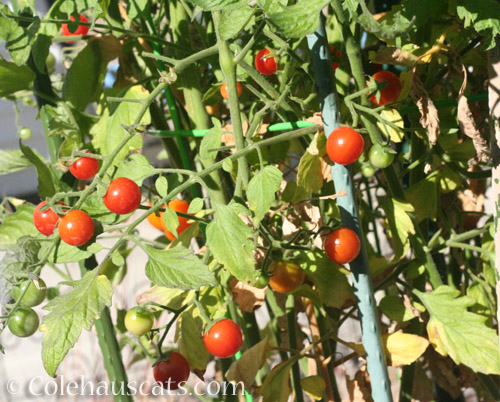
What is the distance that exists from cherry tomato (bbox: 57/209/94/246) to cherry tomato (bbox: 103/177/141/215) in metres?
0.04

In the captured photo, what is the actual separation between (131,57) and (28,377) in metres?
1.90

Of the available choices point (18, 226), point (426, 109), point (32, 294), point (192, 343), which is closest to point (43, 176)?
point (18, 226)

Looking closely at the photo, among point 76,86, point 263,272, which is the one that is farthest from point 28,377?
point 263,272

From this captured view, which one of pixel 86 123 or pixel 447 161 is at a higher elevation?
pixel 86 123

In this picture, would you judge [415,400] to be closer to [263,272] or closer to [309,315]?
[309,315]

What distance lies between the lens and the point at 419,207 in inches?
33.1

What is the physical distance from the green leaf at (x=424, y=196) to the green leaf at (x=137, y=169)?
38 centimetres

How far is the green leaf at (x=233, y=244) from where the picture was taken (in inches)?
23.4

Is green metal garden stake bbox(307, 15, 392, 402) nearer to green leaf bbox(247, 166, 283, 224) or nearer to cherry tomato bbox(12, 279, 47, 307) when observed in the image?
green leaf bbox(247, 166, 283, 224)

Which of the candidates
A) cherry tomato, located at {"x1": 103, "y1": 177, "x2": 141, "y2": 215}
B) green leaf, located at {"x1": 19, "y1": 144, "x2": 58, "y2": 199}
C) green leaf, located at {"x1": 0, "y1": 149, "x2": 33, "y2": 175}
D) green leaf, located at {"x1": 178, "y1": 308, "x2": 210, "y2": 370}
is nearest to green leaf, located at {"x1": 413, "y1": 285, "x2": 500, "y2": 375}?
green leaf, located at {"x1": 178, "y1": 308, "x2": 210, "y2": 370}

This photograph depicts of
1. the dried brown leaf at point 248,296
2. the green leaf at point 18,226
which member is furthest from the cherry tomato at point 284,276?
the green leaf at point 18,226

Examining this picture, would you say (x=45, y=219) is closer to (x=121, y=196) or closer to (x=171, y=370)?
(x=121, y=196)

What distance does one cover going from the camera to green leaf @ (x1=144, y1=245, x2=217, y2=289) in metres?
0.59

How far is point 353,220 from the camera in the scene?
0.72 meters
